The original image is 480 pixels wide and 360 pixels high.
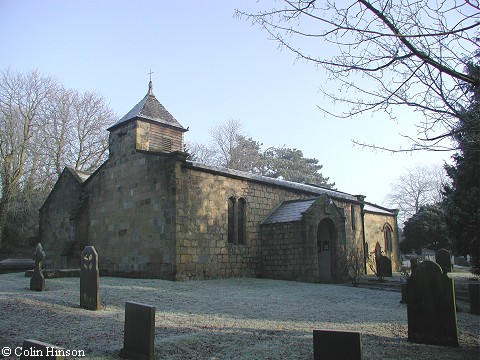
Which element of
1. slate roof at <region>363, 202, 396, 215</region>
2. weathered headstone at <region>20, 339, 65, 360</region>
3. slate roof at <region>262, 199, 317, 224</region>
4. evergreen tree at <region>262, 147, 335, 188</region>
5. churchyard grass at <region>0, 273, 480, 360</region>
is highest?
evergreen tree at <region>262, 147, 335, 188</region>

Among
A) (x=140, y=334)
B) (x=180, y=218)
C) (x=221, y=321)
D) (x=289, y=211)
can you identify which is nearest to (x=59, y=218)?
(x=180, y=218)

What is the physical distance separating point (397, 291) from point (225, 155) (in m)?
34.8

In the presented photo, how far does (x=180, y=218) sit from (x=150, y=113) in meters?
6.93

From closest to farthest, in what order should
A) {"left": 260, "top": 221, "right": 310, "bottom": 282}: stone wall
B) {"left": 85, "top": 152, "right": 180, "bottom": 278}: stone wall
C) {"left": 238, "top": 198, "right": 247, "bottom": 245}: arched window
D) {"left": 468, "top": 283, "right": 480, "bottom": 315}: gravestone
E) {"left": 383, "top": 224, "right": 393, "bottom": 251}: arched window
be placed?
{"left": 468, "top": 283, "right": 480, "bottom": 315}: gravestone < {"left": 85, "top": 152, "right": 180, "bottom": 278}: stone wall < {"left": 260, "top": 221, "right": 310, "bottom": 282}: stone wall < {"left": 238, "top": 198, "right": 247, "bottom": 245}: arched window < {"left": 383, "top": 224, "right": 393, "bottom": 251}: arched window

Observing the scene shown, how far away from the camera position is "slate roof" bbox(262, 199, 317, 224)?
719 inches

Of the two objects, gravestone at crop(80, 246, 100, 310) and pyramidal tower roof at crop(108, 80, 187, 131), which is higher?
pyramidal tower roof at crop(108, 80, 187, 131)

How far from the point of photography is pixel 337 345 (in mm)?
5020

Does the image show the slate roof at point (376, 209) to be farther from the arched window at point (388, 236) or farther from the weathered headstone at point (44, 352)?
the weathered headstone at point (44, 352)

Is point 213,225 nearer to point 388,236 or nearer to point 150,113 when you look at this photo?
point 150,113

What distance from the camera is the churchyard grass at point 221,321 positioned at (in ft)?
20.5

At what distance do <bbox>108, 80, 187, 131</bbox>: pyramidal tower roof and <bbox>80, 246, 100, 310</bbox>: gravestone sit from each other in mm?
10875

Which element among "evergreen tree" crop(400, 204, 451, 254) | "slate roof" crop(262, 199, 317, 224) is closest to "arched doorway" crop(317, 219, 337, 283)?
"slate roof" crop(262, 199, 317, 224)

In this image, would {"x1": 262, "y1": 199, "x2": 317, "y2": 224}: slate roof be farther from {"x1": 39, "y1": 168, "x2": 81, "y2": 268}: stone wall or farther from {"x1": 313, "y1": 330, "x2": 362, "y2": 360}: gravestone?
{"x1": 313, "y1": 330, "x2": 362, "y2": 360}: gravestone

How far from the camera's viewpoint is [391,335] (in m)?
7.69
